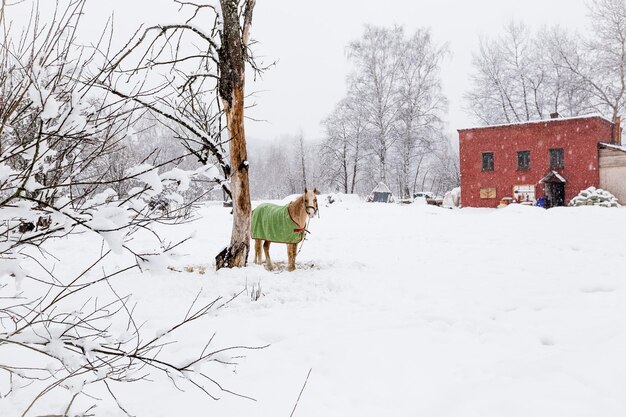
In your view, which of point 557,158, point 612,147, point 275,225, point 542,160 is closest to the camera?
point 275,225

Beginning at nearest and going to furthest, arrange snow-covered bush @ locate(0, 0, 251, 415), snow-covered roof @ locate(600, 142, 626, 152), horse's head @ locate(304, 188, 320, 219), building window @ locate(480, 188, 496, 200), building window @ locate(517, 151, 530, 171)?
snow-covered bush @ locate(0, 0, 251, 415)
horse's head @ locate(304, 188, 320, 219)
snow-covered roof @ locate(600, 142, 626, 152)
building window @ locate(517, 151, 530, 171)
building window @ locate(480, 188, 496, 200)

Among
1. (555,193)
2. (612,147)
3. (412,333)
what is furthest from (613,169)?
(412,333)

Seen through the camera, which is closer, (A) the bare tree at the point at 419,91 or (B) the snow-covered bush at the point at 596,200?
(B) the snow-covered bush at the point at 596,200

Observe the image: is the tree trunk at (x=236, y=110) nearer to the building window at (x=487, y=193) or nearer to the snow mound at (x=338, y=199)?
the building window at (x=487, y=193)

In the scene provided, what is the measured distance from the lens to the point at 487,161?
25.2 metres

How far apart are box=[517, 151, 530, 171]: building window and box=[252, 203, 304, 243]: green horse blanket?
72.0 feet

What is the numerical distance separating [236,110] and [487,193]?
73.8 feet

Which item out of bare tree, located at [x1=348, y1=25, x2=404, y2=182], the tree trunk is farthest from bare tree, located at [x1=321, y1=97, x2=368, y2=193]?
the tree trunk

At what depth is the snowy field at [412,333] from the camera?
271cm

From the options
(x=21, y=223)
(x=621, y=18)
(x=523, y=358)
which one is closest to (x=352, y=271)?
(x=523, y=358)

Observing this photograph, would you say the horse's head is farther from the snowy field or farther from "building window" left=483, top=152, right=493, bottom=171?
"building window" left=483, top=152, right=493, bottom=171

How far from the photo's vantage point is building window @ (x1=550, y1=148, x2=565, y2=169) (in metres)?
22.9

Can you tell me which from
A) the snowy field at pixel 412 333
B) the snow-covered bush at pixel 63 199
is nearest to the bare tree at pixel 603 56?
the snowy field at pixel 412 333

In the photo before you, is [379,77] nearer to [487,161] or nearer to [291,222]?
[487,161]
